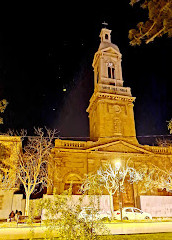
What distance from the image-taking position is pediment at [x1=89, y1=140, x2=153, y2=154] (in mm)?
31586

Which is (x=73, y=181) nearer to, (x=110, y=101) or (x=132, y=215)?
(x=132, y=215)

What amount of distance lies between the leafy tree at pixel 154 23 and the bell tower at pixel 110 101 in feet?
77.1

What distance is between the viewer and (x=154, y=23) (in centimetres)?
920

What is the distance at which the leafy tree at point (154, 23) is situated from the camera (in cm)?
862

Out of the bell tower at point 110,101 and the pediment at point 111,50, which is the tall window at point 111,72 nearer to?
the bell tower at point 110,101

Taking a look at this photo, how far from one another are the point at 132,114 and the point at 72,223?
3093 cm

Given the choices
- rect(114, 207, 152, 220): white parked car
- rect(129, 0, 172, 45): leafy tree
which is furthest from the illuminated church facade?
rect(129, 0, 172, 45): leafy tree

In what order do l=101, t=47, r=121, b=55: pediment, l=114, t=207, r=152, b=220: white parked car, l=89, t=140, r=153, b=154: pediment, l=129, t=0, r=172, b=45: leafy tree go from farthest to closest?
1. l=101, t=47, r=121, b=55: pediment
2. l=89, t=140, r=153, b=154: pediment
3. l=114, t=207, r=152, b=220: white parked car
4. l=129, t=0, r=172, b=45: leafy tree

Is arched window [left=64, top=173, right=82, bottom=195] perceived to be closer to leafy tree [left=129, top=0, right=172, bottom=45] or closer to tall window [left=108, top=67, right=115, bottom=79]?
tall window [left=108, top=67, right=115, bottom=79]

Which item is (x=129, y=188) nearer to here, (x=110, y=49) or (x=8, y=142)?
(x=8, y=142)

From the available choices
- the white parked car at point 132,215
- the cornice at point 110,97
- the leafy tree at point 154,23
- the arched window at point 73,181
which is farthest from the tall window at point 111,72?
the leafy tree at point 154,23

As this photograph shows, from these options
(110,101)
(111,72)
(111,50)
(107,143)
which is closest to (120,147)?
(107,143)

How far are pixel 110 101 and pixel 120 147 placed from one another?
8078 millimetres

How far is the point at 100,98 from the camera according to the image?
35312 millimetres
